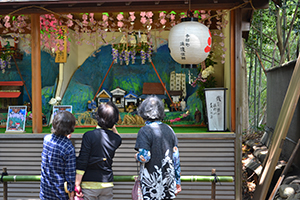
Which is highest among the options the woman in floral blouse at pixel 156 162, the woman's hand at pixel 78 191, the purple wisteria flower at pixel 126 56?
the purple wisteria flower at pixel 126 56

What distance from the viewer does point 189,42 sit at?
3535mm

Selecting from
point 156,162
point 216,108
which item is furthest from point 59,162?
point 216,108

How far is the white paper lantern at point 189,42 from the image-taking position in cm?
354

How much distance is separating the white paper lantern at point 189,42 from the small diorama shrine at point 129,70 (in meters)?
0.01

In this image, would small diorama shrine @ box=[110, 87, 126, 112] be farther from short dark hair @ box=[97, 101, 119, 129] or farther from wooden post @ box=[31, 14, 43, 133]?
short dark hair @ box=[97, 101, 119, 129]

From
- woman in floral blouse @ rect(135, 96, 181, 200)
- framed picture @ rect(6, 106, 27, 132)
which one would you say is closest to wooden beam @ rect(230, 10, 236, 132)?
woman in floral blouse @ rect(135, 96, 181, 200)

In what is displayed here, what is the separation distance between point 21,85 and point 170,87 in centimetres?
311

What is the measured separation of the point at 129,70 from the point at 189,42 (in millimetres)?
2984

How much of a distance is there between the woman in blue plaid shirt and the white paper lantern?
5.32 feet

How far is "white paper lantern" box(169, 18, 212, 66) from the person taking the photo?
354 centimetres

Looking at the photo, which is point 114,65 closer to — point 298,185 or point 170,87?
point 170,87

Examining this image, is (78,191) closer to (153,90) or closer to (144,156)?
(144,156)

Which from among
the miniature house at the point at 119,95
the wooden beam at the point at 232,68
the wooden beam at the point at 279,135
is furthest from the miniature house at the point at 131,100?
the wooden beam at the point at 279,135

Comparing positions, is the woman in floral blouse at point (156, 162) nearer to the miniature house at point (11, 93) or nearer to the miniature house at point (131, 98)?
the miniature house at point (131, 98)
